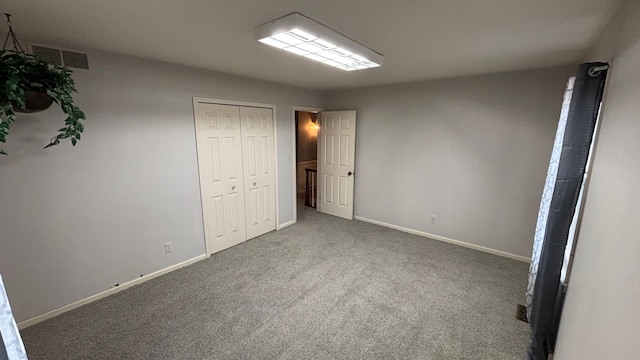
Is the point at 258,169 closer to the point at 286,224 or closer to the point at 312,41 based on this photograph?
the point at 286,224

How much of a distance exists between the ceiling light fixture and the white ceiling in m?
0.05

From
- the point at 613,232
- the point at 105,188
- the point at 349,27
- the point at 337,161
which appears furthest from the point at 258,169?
the point at 613,232

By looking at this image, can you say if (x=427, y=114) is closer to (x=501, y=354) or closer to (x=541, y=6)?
(x=541, y=6)

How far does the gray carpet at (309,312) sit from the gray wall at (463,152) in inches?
22.6

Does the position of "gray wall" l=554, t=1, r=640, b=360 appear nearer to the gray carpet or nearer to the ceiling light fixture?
the gray carpet

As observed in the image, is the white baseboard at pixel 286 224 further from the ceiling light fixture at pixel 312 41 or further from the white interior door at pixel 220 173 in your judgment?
the ceiling light fixture at pixel 312 41

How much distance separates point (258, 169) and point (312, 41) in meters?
2.35

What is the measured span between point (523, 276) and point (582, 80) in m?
2.31

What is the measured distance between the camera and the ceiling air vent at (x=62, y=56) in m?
1.98

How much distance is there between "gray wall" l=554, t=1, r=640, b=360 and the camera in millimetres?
824

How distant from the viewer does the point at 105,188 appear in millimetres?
2402

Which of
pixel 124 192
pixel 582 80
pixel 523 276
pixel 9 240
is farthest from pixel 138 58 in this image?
pixel 523 276

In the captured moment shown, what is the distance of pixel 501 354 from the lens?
1881mm

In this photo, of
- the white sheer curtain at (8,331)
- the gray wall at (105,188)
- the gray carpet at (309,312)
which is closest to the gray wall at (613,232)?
the gray carpet at (309,312)
